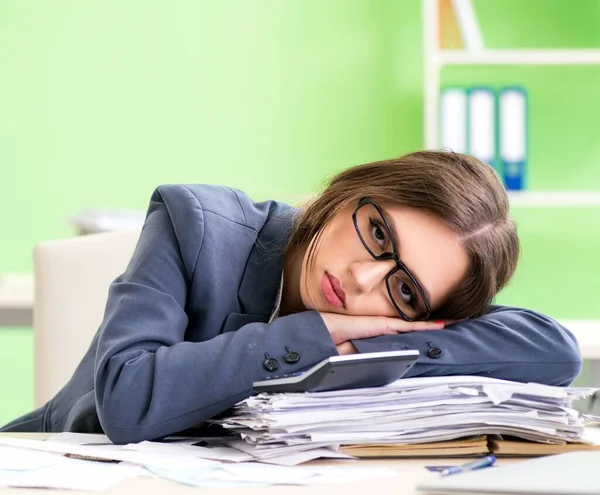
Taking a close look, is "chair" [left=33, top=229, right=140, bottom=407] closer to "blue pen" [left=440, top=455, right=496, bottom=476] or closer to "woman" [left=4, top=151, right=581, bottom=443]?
"woman" [left=4, top=151, right=581, bottom=443]

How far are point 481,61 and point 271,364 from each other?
2.61 metres

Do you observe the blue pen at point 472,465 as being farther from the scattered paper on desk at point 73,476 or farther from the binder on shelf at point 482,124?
the binder on shelf at point 482,124

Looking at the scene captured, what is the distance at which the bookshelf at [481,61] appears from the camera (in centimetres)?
347

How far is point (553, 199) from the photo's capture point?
11.4 feet

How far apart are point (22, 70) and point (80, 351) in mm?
2386

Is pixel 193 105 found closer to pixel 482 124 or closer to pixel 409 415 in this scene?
pixel 482 124

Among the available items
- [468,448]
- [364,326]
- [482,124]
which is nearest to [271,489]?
[468,448]

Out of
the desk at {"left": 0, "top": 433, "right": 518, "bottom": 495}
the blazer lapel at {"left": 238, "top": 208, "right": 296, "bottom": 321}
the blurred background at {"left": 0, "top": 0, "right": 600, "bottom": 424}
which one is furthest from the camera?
the blurred background at {"left": 0, "top": 0, "right": 600, "bottom": 424}

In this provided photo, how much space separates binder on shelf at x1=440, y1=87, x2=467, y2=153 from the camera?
3416 millimetres

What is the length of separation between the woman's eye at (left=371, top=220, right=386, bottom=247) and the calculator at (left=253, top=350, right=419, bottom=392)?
0.95 ft

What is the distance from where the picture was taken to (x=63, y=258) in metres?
1.77

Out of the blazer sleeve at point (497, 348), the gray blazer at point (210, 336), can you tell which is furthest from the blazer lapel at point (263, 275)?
the blazer sleeve at point (497, 348)

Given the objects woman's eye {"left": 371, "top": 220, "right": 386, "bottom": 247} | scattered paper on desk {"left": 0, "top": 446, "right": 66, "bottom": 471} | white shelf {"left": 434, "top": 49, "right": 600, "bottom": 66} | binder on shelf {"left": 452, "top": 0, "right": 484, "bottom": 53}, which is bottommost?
scattered paper on desk {"left": 0, "top": 446, "right": 66, "bottom": 471}

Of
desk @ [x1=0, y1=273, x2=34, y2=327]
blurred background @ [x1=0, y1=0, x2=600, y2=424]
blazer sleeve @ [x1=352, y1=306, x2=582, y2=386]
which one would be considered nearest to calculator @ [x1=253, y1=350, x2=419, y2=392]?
blazer sleeve @ [x1=352, y1=306, x2=582, y2=386]
